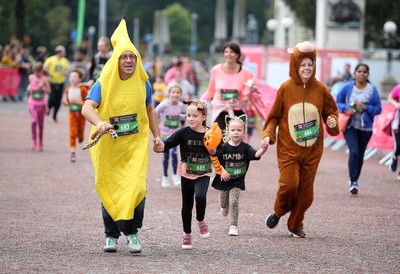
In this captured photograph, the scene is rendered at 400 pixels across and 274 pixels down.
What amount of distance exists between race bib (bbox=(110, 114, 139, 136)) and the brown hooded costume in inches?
62.4

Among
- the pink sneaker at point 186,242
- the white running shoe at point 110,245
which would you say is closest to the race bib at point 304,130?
the pink sneaker at point 186,242

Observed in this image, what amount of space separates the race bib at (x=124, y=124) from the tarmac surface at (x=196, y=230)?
Answer: 1.09m

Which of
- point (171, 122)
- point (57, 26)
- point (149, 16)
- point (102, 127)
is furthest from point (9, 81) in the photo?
point (149, 16)

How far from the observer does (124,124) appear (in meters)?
9.30

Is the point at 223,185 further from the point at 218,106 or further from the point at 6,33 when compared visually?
the point at 6,33

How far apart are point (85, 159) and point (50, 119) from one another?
1180 cm

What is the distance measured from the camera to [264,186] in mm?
15531

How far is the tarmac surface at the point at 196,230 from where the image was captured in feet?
29.2

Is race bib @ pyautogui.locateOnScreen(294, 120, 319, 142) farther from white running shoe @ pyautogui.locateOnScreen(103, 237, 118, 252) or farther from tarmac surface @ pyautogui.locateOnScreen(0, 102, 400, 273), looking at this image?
white running shoe @ pyautogui.locateOnScreen(103, 237, 118, 252)

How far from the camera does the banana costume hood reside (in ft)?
30.3

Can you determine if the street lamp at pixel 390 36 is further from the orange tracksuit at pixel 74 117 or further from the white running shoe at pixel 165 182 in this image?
the white running shoe at pixel 165 182

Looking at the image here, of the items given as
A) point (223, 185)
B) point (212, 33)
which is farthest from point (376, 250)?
point (212, 33)

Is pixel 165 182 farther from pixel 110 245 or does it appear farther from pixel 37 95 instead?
pixel 37 95

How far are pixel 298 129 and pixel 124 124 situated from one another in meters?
1.96
